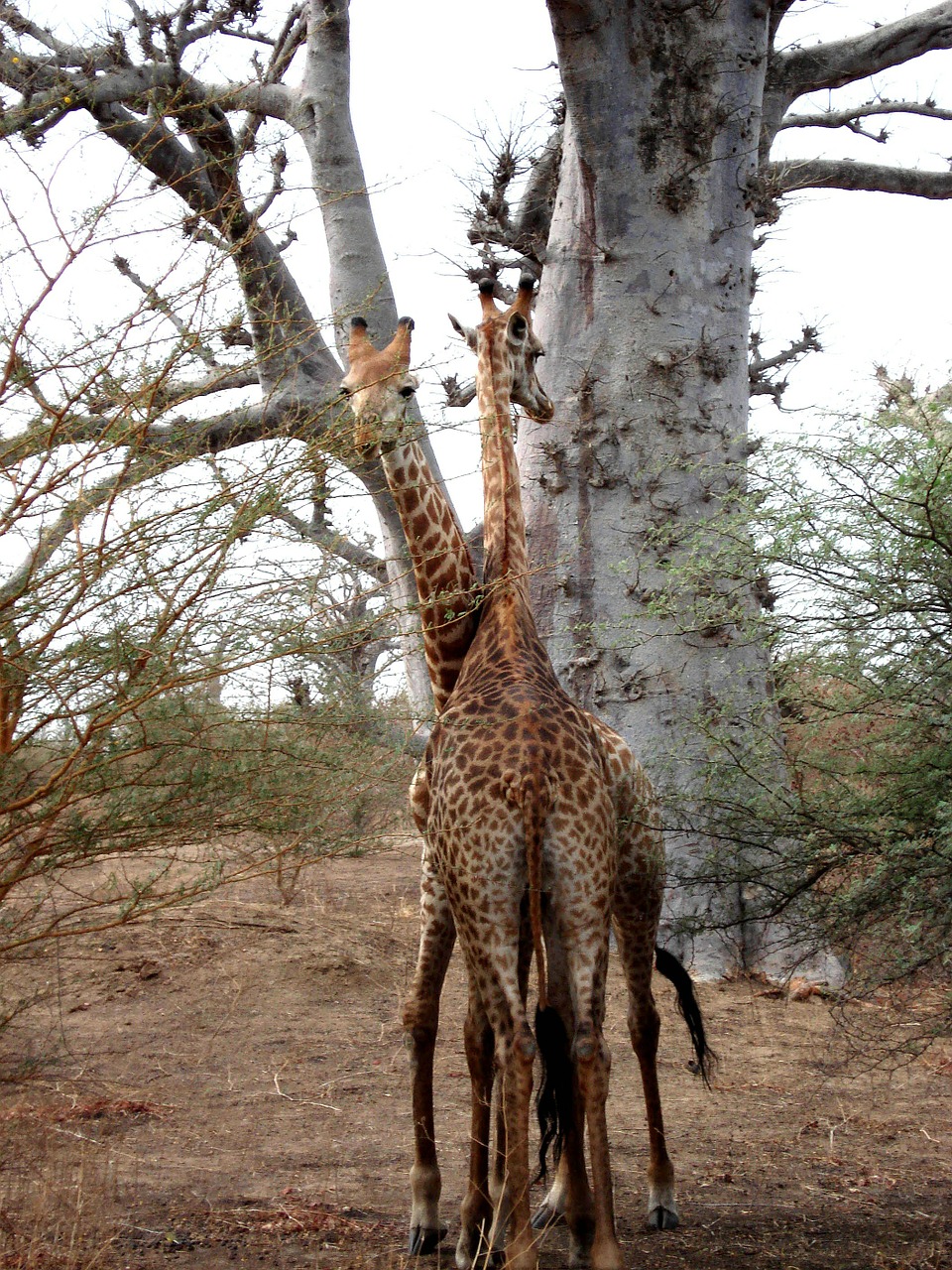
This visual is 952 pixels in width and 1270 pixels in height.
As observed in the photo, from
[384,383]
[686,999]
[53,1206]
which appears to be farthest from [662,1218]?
[384,383]

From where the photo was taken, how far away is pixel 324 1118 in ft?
16.1

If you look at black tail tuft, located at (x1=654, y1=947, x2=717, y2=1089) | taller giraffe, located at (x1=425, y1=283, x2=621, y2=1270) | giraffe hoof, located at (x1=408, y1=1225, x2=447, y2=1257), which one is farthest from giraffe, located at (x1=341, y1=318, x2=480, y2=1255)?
black tail tuft, located at (x1=654, y1=947, x2=717, y2=1089)

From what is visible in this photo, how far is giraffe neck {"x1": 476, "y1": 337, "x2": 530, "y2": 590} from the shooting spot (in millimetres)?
4113

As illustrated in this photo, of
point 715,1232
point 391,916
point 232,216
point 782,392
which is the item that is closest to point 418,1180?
point 715,1232

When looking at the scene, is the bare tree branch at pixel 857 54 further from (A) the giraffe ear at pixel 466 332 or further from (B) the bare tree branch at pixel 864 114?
(A) the giraffe ear at pixel 466 332

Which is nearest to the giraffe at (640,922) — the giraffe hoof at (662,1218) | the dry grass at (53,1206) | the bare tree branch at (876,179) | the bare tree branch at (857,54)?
the giraffe hoof at (662,1218)

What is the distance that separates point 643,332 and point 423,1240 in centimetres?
493

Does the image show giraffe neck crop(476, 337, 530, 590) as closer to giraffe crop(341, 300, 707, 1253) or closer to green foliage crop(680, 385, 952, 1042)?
giraffe crop(341, 300, 707, 1253)

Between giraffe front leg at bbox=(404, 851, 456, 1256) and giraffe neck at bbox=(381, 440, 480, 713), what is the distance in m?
0.71

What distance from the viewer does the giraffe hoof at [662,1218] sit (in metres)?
3.93

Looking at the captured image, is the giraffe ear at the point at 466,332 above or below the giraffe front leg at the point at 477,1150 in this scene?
above

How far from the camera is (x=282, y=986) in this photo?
21.1 ft

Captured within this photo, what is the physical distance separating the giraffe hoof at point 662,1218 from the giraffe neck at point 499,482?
2016mm

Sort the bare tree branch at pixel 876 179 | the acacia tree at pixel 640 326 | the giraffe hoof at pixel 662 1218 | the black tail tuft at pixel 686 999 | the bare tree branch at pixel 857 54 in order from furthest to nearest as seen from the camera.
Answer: the bare tree branch at pixel 876 179 → the bare tree branch at pixel 857 54 → the acacia tree at pixel 640 326 → the black tail tuft at pixel 686 999 → the giraffe hoof at pixel 662 1218
